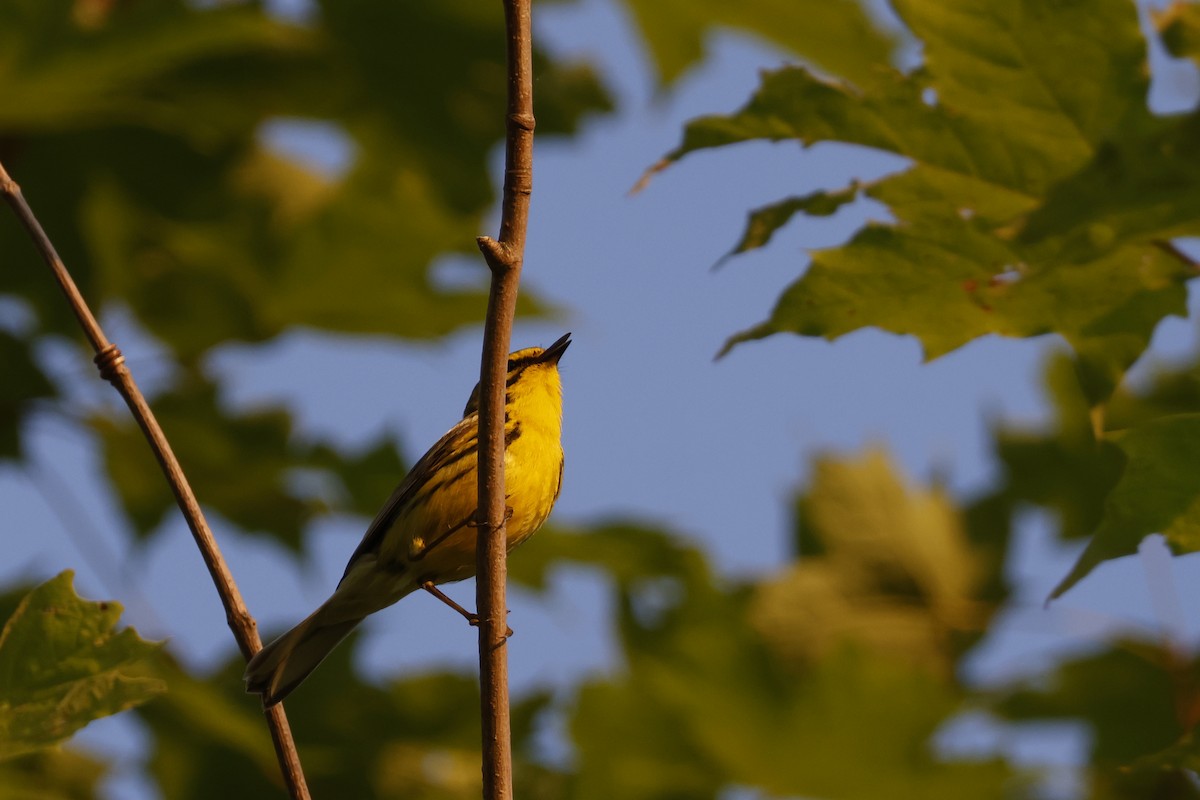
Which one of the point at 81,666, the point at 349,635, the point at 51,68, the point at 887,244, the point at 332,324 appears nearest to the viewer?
the point at 81,666

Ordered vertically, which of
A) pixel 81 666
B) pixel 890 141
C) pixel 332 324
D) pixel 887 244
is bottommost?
pixel 81 666

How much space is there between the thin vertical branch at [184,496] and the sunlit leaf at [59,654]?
0.20 metres

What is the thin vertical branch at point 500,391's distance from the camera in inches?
97.5

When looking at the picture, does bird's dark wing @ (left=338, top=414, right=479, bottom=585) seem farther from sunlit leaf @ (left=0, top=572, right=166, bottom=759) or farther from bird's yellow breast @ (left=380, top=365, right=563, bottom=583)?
sunlit leaf @ (left=0, top=572, right=166, bottom=759)

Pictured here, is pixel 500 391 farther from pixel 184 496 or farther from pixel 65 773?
pixel 65 773

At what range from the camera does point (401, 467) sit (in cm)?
525

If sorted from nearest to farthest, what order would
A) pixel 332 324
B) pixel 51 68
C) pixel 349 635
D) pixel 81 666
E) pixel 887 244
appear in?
pixel 81 666
pixel 887 244
pixel 51 68
pixel 349 635
pixel 332 324

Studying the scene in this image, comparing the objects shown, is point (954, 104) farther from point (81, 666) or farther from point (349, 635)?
point (349, 635)

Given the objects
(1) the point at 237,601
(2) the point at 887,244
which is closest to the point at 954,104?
(2) the point at 887,244

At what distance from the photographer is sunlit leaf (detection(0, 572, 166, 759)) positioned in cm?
240

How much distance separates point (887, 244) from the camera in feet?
9.37

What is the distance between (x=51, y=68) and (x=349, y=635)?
86.5 inches

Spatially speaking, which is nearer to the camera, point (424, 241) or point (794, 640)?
point (424, 241)

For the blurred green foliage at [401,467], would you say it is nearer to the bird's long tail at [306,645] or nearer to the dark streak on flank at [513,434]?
the bird's long tail at [306,645]
